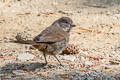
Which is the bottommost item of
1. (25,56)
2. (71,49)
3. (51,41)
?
(25,56)

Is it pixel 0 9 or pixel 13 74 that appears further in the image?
pixel 0 9

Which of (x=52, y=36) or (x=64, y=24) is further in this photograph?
(x=64, y=24)

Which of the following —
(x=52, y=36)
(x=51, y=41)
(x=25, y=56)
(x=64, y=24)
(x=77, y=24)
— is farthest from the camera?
(x=77, y=24)

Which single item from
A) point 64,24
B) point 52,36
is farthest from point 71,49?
point 52,36

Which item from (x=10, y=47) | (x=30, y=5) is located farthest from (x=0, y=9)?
(x=10, y=47)

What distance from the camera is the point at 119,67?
6750mm

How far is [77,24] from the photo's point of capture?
9.25m

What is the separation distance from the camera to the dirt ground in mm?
7148

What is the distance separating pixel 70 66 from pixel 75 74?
0.48 metres

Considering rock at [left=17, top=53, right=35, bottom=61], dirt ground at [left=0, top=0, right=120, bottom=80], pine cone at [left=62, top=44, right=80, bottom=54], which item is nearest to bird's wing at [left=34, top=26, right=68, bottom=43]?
pine cone at [left=62, top=44, right=80, bottom=54]

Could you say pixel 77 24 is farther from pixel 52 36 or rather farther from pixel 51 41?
pixel 51 41

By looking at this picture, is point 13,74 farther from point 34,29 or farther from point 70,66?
point 34,29

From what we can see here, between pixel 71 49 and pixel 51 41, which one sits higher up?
pixel 51 41

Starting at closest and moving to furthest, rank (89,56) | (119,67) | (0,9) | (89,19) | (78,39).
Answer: (119,67), (89,56), (78,39), (89,19), (0,9)
